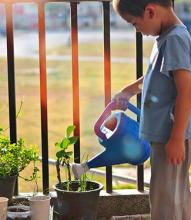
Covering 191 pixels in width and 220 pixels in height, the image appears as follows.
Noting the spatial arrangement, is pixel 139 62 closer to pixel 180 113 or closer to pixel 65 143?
pixel 65 143

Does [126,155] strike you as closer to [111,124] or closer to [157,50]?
[111,124]

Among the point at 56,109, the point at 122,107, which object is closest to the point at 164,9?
the point at 122,107

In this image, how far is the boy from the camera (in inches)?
78.8

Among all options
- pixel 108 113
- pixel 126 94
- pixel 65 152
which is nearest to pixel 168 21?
pixel 126 94

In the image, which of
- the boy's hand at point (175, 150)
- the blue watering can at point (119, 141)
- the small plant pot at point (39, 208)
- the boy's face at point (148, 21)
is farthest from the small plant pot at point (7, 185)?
the boy's face at point (148, 21)

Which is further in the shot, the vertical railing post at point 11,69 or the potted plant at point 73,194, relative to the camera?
the vertical railing post at point 11,69

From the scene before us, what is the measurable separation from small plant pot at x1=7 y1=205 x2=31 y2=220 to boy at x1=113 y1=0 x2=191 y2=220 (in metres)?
0.56

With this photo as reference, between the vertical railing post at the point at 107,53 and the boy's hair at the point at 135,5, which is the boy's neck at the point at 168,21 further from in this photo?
the vertical railing post at the point at 107,53

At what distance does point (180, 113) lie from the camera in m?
1.99

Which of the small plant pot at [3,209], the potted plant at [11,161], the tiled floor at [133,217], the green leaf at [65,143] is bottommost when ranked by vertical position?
the tiled floor at [133,217]

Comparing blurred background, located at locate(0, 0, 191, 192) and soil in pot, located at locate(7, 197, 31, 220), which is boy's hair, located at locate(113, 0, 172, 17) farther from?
soil in pot, located at locate(7, 197, 31, 220)

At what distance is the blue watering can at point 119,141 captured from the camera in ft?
7.80

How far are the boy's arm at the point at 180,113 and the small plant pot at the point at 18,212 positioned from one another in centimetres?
75

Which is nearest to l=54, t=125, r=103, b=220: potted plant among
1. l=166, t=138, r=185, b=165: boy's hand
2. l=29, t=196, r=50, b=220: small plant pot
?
l=29, t=196, r=50, b=220: small plant pot
